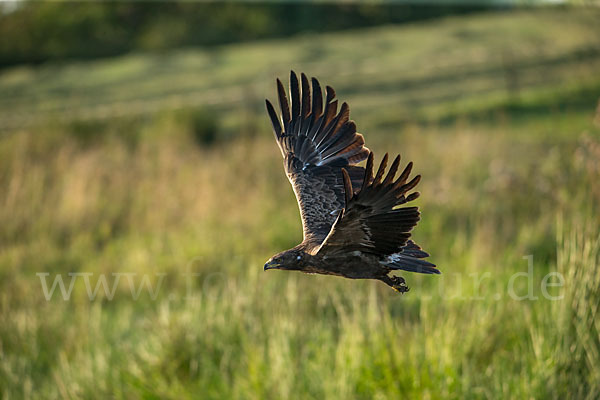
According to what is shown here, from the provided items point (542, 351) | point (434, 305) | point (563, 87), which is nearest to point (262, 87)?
point (563, 87)

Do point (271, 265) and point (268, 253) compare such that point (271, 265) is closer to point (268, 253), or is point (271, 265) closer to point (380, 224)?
point (380, 224)

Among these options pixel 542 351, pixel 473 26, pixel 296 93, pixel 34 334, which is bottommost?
pixel 34 334

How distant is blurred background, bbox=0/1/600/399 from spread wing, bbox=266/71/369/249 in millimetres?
1076

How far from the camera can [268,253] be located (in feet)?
29.1

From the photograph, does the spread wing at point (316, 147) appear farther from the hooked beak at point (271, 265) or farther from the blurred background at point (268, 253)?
the blurred background at point (268, 253)

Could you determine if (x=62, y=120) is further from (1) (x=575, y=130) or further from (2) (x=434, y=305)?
(1) (x=575, y=130)

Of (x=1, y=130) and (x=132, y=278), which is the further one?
(x=1, y=130)

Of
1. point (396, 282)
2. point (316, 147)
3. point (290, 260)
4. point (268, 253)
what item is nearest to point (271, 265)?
point (290, 260)

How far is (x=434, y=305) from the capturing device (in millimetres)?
5023

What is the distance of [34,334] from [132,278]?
205 centimetres

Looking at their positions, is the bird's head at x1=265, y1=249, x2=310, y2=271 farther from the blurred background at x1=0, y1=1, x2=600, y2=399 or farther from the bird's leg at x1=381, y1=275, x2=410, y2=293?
the blurred background at x1=0, y1=1, x2=600, y2=399

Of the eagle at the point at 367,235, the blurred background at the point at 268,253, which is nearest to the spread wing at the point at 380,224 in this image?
the eagle at the point at 367,235

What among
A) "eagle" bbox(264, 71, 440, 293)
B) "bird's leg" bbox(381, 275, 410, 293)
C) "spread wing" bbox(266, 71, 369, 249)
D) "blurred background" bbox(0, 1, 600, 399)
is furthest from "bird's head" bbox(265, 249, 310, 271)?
"blurred background" bbox(0, 1, 600, 399)

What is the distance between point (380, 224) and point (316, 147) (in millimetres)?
1006
